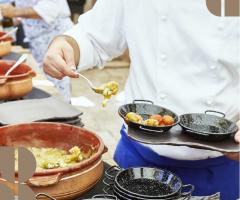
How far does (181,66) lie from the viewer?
52.9 inches

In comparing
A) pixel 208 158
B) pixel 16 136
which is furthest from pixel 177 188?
pixel 16 136

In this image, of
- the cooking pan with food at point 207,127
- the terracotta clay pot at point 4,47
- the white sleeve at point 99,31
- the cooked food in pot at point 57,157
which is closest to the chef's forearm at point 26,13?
the terracotta clay pot at point 4,47

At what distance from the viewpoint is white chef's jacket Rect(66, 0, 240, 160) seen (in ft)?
4.26

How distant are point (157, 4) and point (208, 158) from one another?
0.52 meters

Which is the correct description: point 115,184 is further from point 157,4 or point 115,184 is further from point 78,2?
point 78,2

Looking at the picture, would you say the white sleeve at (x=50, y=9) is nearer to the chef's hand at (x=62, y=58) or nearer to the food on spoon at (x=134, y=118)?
the chef's hand at (x=62, y=58)

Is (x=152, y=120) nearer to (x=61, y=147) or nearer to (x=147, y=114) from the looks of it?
(x=147, y=114)

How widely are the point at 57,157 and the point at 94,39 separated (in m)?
0.54

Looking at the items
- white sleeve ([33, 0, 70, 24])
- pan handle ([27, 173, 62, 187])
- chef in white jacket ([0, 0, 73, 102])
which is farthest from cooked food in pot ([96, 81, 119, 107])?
white sleeve ([33, 0, 70, 24])

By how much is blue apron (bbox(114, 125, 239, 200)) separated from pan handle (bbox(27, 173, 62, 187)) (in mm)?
480

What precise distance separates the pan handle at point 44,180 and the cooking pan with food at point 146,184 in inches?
5.2

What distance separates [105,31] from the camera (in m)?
1.52

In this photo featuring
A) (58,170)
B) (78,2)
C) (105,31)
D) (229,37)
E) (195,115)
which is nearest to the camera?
(58,170)

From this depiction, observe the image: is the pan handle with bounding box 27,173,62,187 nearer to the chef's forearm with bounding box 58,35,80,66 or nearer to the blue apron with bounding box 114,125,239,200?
the blue apron with bounding box 114,125,239,200
